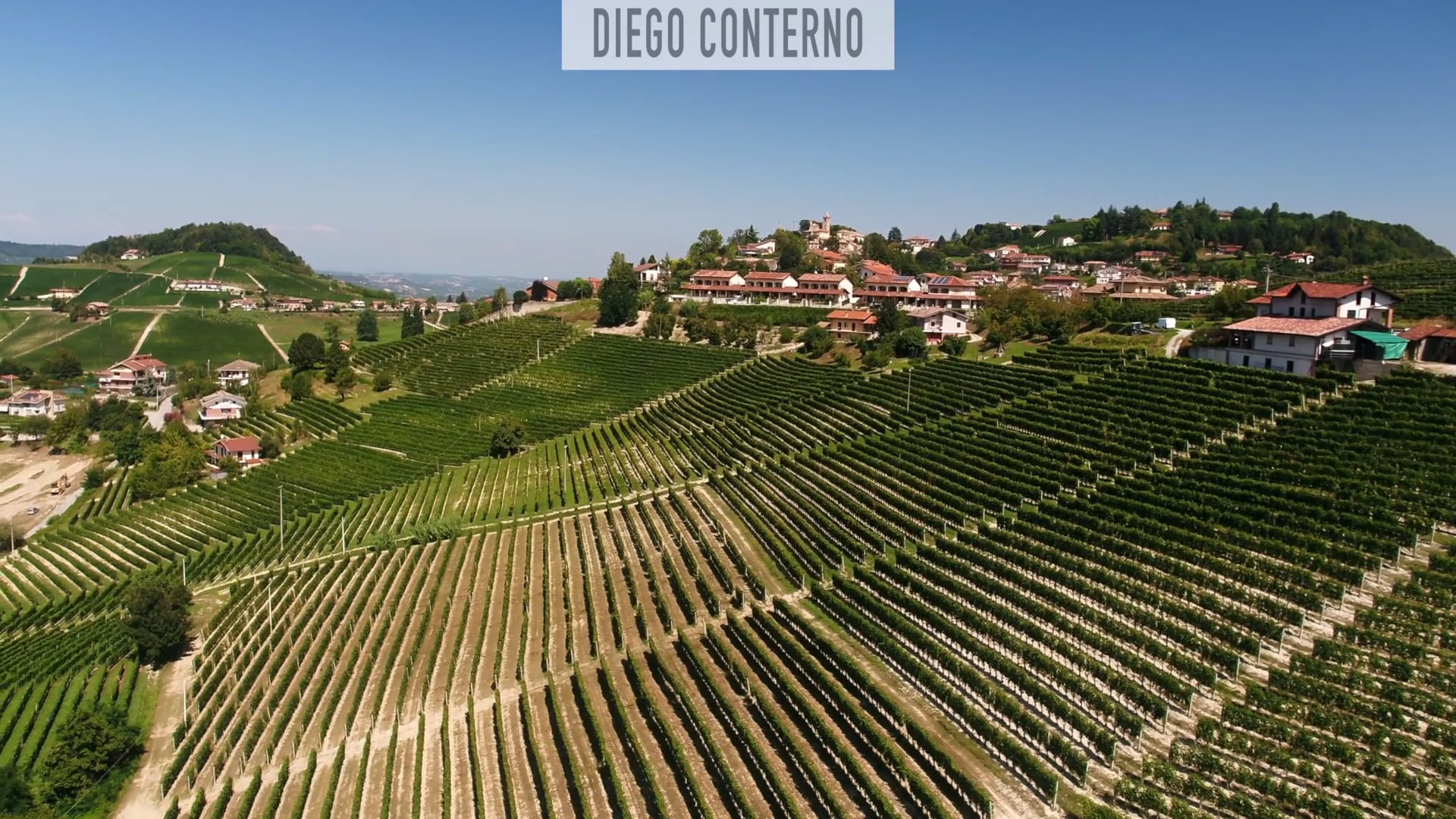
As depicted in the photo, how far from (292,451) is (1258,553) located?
59823mm

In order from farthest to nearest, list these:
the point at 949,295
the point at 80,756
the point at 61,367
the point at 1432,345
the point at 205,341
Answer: the point at 205,341 → the point at 61,367 → the point at 949,295 → the point at 1432,345 → the point at 80,756

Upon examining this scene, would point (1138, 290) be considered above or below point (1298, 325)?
above

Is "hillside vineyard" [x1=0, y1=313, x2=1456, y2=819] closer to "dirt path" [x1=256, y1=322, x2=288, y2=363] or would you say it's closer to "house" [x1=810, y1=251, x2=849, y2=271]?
"house" [x1=810, y1=251, x2=849, y2=271]

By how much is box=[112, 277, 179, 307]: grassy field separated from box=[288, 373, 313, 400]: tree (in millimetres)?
88988

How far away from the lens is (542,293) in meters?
106

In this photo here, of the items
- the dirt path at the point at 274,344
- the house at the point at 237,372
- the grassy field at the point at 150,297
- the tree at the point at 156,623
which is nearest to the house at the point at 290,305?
the grassy field at the point at 150,297

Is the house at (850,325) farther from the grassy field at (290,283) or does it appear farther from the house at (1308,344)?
the grassy field at (290,283)

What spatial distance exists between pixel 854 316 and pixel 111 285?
155m

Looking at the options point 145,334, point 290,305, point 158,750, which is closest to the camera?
point 158,750

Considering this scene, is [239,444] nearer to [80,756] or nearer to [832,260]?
[80,756]

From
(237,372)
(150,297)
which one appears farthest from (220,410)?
(150,297)

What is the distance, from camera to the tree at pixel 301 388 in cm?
7181

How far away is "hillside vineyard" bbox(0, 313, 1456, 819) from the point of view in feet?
60.5

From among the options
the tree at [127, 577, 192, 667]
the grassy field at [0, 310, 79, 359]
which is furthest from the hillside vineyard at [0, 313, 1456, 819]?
the grassy field at [0, 310, 79, 359]
